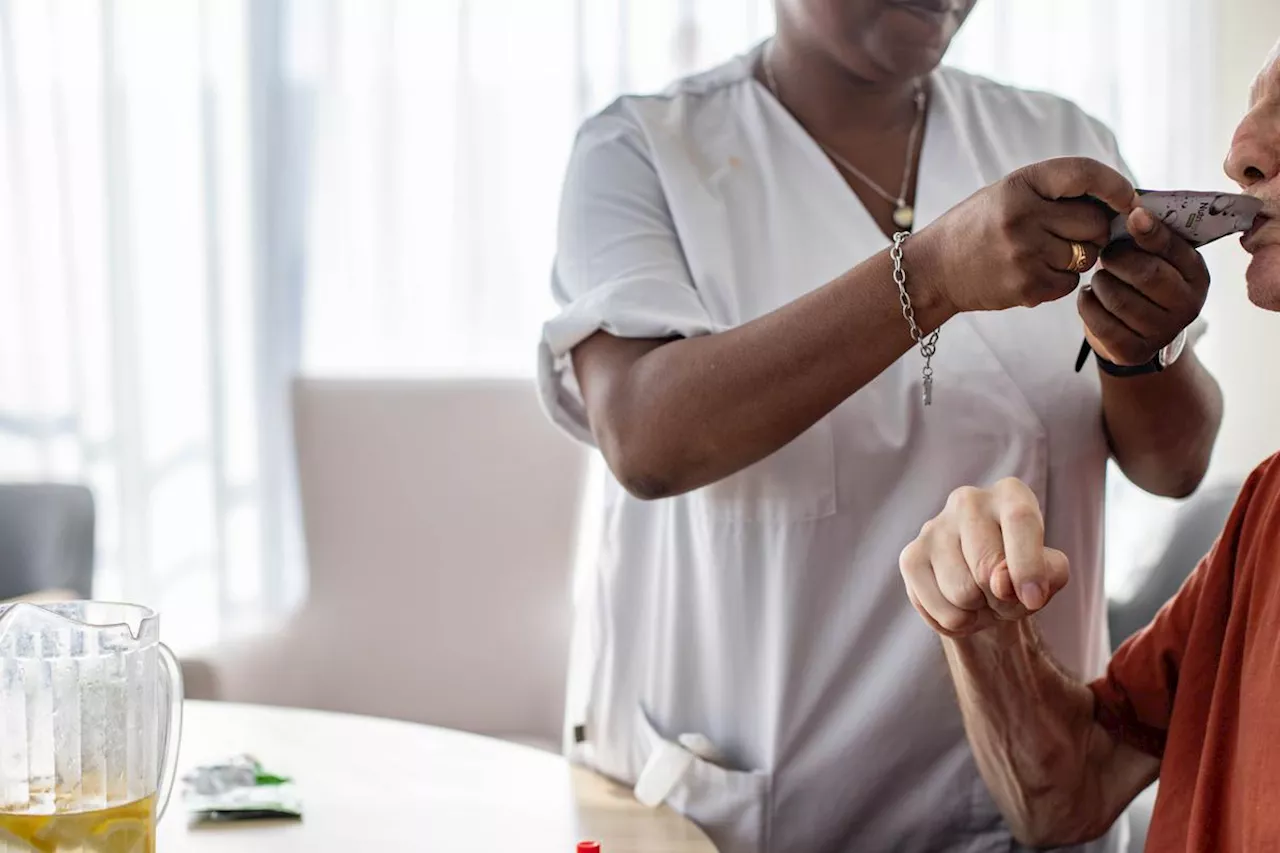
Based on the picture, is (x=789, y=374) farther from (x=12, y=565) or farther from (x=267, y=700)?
(x=12, y=565)

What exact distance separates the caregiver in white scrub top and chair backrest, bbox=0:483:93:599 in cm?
117

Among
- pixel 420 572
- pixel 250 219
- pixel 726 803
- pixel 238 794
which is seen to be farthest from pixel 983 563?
pixel 250 219

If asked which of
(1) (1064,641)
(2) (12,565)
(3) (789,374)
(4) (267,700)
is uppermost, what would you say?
(3) (789,374)

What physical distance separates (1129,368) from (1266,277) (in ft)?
0.93

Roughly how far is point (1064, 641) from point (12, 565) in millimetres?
1657

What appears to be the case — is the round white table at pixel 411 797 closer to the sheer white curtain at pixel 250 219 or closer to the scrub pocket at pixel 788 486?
the scrub pocket at pixel 788 486

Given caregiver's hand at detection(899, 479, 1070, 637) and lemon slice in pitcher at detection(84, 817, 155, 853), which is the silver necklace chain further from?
lemon slice in pitcher at detection(84, 817, 155, 853)

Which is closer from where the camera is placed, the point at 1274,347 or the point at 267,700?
the point at 267,700

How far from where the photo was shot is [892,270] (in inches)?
41.3

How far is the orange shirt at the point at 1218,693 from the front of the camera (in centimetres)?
95

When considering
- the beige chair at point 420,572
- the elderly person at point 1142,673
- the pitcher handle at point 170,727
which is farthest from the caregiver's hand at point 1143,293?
the beige chair at point 420,572

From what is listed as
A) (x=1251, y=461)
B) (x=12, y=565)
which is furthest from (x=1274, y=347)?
(x=12, y=565)

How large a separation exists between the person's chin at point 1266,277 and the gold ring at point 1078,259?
10cm

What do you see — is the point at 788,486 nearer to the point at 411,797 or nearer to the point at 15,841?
the point at 411,797
